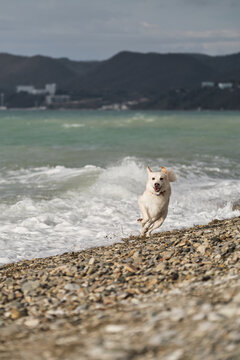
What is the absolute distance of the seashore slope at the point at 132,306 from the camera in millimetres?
4223

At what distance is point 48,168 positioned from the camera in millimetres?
24484

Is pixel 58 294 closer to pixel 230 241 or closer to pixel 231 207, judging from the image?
pixel 230 241

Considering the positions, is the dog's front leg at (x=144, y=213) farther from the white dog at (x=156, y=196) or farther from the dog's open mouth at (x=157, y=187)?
the dog's open mouth at (x=157, y=187)

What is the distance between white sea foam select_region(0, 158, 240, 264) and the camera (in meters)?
11.0

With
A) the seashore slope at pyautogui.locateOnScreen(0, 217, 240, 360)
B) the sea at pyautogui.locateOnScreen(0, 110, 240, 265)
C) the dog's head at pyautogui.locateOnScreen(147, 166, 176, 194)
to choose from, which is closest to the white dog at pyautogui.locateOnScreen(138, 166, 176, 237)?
the dog's head at pyautogui.locateOnScreen(147, 166, 176, 194)

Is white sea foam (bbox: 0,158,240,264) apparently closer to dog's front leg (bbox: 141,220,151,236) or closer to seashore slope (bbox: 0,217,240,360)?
dog's front leg (bbox: 141,220,151,236)

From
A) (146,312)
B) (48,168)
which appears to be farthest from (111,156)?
(146,312)

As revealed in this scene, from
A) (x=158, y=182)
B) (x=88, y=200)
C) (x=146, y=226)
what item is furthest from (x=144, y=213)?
(x=88, y=200)

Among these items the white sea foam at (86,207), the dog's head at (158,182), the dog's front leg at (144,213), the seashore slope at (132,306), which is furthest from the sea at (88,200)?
the seashore slope at (132,306)

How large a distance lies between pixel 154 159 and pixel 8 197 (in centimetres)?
1398

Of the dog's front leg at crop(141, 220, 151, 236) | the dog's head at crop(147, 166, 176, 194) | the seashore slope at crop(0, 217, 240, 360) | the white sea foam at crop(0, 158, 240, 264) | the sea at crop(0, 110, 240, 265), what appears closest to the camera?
the seashore slope at crop(0, 217, 240, 360)

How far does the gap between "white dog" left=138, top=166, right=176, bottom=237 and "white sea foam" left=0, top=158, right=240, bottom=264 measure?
1.46 metres

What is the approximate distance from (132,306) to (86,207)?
9.35 metres

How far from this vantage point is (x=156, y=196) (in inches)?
374
